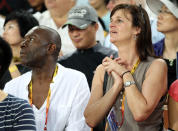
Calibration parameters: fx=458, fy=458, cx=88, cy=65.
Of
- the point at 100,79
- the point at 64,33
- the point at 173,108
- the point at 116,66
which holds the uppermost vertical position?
the point at 116,66

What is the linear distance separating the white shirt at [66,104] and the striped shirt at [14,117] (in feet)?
3.16

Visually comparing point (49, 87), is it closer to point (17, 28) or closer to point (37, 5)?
point (17, 28)

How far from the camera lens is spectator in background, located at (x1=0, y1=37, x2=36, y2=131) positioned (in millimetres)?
3012

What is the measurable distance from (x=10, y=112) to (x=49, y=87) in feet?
3.67

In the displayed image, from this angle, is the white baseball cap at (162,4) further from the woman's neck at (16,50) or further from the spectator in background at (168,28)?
the woman's neck at (16,50)

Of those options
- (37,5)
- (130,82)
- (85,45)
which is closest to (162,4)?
(85,45)

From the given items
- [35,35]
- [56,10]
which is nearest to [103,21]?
[56,10]

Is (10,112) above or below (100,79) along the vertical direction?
above

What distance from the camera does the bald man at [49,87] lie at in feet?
13.2

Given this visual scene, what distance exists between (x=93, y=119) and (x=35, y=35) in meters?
1.03

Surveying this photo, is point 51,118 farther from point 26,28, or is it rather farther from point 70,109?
point 26,28

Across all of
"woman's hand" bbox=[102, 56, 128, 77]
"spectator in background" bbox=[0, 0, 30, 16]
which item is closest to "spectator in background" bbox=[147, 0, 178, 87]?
"woman's hand" bbox=[102, 56, 128, 77]

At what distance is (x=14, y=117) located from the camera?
119 inches

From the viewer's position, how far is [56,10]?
247 inches
